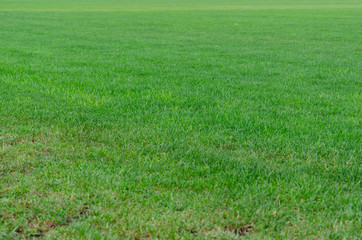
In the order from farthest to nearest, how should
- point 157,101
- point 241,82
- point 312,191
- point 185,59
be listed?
1. point 185,59
2. point 241,82
3. point 157,101
4. point 312,191

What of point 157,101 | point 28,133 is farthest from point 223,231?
point 157,101

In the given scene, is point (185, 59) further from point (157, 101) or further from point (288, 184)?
point (288, 184)

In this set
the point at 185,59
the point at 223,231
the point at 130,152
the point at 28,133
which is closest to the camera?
the point at 223,231

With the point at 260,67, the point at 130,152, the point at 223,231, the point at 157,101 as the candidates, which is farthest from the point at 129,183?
the point at 260,67

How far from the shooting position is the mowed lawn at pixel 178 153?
257cm

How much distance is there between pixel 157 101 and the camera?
5320 mm

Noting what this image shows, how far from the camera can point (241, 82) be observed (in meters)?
6.68

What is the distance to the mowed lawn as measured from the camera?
2568 millimetres

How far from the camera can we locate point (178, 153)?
12.1ft

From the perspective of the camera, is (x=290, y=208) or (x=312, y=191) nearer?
(x=290, y=208)

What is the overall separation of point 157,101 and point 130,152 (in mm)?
1735

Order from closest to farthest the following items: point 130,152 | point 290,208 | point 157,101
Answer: point 290,208
point 130,152
point 157,101

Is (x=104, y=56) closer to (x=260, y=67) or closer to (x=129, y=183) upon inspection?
(x=260, y=67)

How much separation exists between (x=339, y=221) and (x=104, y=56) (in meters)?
7.71
